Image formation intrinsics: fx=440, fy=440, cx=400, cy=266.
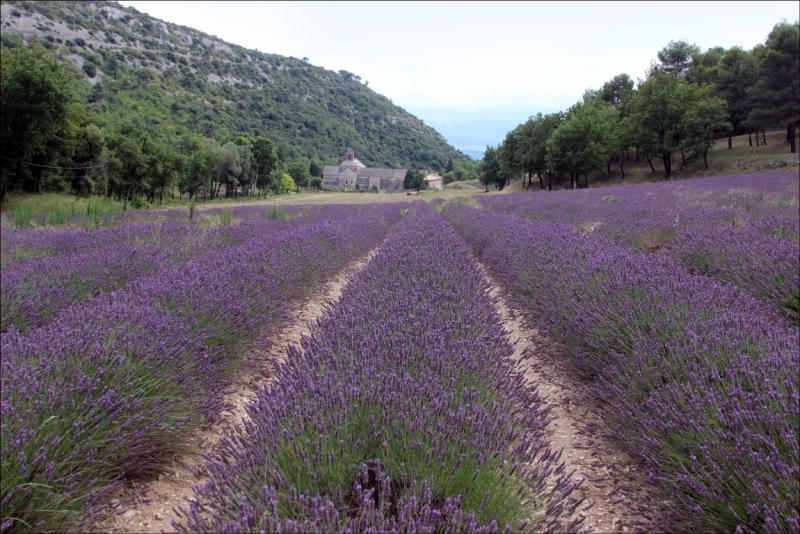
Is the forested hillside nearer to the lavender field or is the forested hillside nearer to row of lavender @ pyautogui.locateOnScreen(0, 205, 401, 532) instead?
row of lavender @ pyautogui.locateOnScreen(0, 205, 401, 532)

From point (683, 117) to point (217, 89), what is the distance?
307 ft

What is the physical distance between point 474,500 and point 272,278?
3.03 meters

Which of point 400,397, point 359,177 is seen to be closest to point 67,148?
point 400,397

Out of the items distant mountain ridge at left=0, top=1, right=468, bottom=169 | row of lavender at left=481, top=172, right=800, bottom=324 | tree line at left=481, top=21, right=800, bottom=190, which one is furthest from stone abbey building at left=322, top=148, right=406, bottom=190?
row of lavender at left=481, top=172, right=800, bottom=324

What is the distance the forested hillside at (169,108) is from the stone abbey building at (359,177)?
361 cm

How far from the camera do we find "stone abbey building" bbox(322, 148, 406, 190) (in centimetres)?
9131

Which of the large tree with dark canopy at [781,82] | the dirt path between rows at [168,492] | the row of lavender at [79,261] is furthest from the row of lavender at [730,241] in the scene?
the large tree with dark canopy at [781,82]

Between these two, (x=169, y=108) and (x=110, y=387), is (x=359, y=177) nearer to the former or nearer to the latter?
(x=169, y=108)

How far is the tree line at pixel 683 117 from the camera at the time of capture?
97.2ft

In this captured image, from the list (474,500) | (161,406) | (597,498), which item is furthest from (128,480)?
(597,498)

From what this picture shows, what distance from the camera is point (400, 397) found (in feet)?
5.25

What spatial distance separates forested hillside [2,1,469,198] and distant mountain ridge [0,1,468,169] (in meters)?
0.37

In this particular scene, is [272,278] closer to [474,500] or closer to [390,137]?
[474,500]

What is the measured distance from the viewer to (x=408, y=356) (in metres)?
2.00
